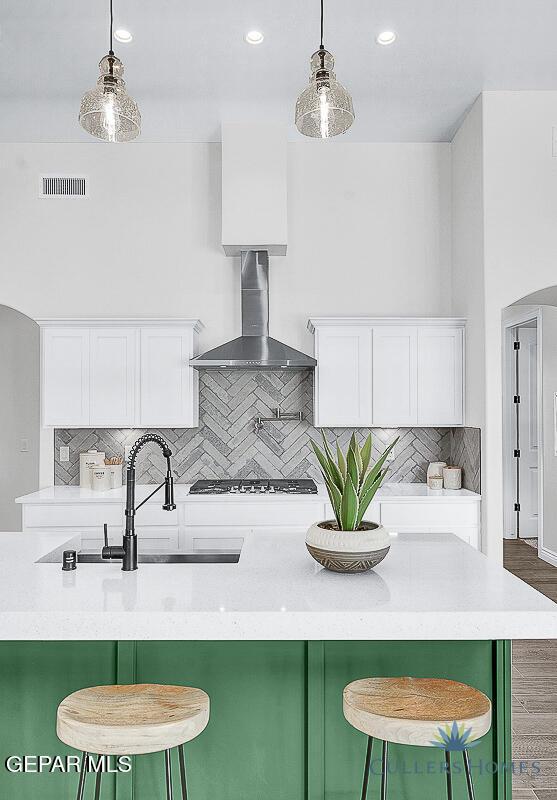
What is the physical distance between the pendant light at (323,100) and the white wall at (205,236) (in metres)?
2.63

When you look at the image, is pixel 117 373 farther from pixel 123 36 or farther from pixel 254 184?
pixel 123 36

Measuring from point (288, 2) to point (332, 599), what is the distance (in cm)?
A: 304

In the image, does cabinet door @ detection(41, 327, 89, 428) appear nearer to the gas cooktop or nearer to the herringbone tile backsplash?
the herringbone tile backsplash

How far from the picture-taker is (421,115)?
4695 millimetres

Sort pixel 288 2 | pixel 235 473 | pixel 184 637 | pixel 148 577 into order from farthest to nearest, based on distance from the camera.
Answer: pixel 235 473
pixel 288 2
pixel 148 577
pixel 184 637

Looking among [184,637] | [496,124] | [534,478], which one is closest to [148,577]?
[184,637]

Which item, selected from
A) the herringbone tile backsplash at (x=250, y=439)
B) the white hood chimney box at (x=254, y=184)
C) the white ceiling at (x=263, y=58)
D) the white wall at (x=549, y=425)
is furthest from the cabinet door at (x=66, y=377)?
the white wall at (x=549, y=425)

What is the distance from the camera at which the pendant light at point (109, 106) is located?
7.86 feet

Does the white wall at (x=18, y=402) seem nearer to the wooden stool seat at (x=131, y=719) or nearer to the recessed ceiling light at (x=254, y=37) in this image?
the recessed ceiling light at (x=254, y=37)

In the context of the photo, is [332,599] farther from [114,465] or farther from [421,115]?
[421,115]

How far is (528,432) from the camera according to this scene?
26.4 ft

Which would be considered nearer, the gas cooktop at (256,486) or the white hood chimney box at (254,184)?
the gas cooktop at (256,486)

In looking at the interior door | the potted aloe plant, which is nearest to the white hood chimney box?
the potted aloe plant

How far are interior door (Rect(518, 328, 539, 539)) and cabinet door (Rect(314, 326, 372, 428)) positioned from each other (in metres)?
4.04
